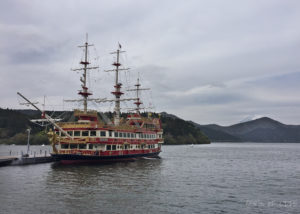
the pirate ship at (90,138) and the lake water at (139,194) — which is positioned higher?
the pirate ship at (90,138)

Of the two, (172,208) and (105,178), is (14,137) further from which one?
(172,208)

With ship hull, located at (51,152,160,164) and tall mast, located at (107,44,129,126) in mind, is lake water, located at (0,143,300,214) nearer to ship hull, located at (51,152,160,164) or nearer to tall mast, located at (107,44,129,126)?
ship hull, located at (51,152,160,164)

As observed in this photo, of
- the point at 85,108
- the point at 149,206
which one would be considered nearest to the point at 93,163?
the point at 85,108

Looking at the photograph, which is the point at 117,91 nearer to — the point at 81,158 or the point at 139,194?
the point at 81,158

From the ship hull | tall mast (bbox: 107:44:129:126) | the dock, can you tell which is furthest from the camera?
tall mast (bbox: 107:44:129:126)

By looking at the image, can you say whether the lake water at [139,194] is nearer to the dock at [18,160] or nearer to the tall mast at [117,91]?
the dock at [18,160]

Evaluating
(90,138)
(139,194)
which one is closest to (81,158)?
(90,138)

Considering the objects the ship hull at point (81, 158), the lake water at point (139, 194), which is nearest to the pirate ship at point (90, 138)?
the ship hull at point (81, 158)

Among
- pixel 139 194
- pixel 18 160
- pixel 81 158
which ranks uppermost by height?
pixel 81 158

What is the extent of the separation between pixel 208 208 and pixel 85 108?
35.8 m

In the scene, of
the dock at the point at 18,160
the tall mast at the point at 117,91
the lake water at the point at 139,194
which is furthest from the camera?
the tall mast at the point at 117,91

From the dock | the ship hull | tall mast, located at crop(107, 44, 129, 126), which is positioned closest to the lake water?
the ship hull

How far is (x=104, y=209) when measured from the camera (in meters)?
19.9

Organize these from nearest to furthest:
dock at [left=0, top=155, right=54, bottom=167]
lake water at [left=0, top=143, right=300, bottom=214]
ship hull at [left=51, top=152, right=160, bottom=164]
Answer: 1. lake water at [left=0, top=143, right=300, bottom=214]
2. ship hull at [left=51, top=152, right=160, bottom=164]
3. dock at [left=0, top=155, right=54, bottom=167]
